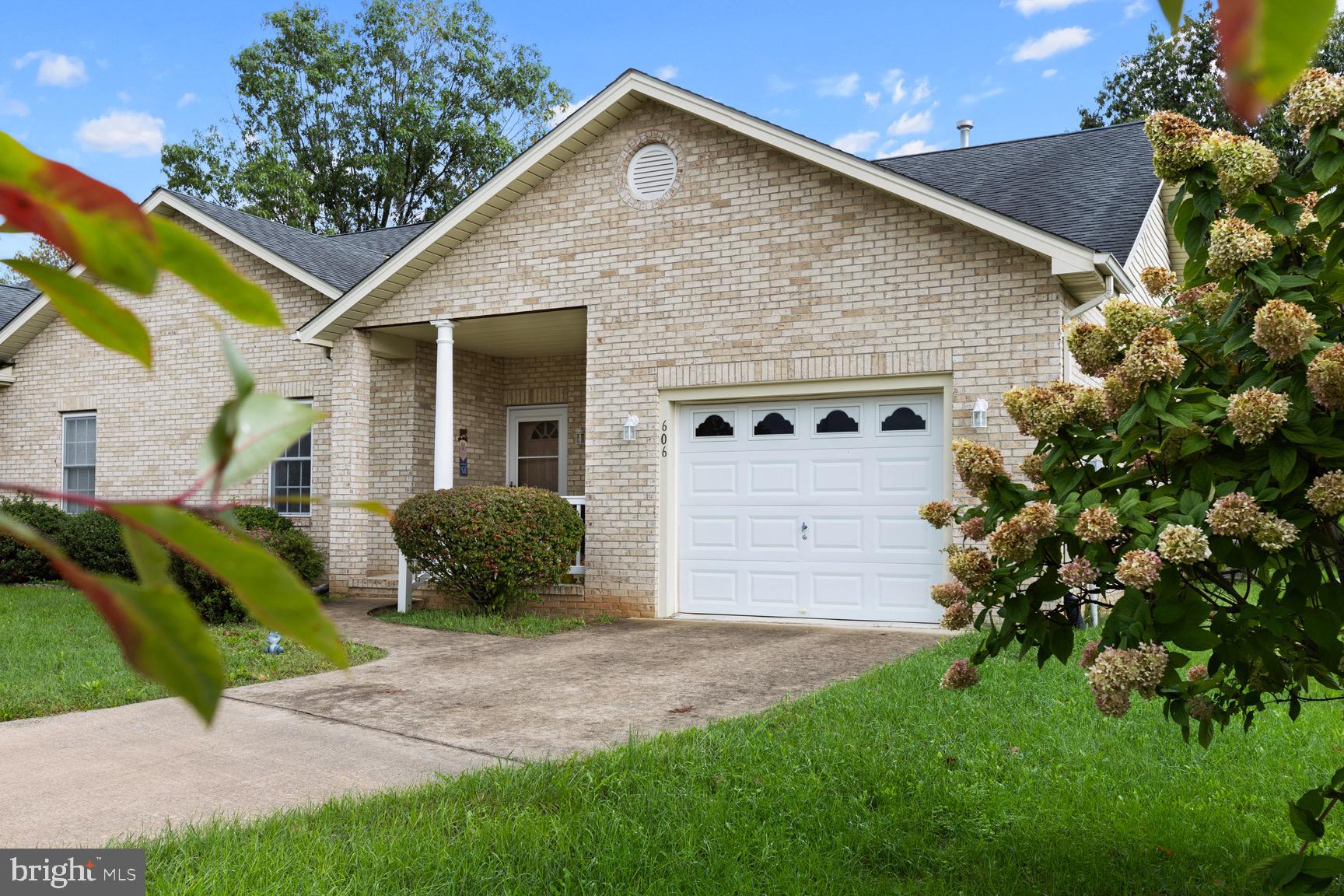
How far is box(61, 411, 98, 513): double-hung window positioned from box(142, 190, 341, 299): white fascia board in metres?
3.71

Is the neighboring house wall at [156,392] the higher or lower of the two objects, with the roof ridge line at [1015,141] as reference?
lower

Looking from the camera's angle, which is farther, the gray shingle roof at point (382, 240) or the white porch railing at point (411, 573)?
the gray shingle roof at point (382, 240)

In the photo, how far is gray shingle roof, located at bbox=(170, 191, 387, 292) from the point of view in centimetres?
1461

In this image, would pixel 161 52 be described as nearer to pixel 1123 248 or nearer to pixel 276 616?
pixel 1123 248

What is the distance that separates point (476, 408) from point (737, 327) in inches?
197

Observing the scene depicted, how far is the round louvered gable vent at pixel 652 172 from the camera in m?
11.6

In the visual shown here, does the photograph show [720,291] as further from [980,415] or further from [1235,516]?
[1235,516]

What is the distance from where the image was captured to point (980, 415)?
32.4ft

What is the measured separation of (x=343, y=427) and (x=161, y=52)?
87.0ft

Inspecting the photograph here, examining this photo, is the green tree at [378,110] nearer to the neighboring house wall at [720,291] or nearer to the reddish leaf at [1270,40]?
the neighboring house wall at [720,291]

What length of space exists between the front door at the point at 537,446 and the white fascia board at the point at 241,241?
3.16 m

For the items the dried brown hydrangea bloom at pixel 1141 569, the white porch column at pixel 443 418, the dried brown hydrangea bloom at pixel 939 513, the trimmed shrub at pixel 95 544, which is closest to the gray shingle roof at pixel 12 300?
the trimmed shrub at pixel 95 544

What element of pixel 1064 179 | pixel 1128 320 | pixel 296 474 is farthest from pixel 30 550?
pixel 1128 320

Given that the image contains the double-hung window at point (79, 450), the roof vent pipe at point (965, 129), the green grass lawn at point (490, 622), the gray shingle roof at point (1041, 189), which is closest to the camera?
the green grass lawn at point (490, 622)
